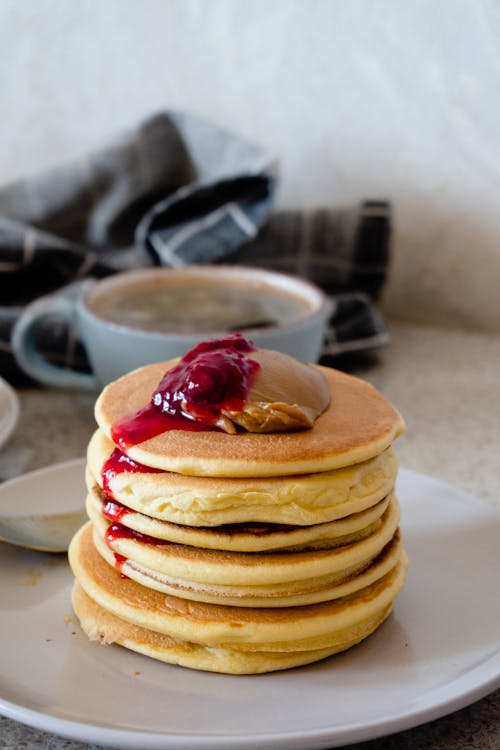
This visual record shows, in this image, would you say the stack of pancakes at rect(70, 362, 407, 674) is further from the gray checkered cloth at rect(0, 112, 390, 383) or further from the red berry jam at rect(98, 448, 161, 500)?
the gray checkered cloth at rect(0, 112, 390, 383)

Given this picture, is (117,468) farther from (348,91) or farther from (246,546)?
(348,91)

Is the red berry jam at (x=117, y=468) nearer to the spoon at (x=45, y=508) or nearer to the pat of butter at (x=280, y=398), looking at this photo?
the pat of butter at (x=280, y=398)

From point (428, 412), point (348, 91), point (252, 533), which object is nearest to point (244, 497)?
point (252, 533)

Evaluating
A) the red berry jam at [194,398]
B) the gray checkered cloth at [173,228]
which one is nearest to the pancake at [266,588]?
the red berry jam at [194,398]

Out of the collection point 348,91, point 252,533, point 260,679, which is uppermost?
point 348,91

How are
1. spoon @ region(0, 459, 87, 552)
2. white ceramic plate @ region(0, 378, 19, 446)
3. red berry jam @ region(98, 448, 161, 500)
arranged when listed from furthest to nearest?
white ceramic plate @ region(0, 378, 19, 446), spoon @ region(0, 459, 87, 552), red berry jam @ region(98, 448, 161, 500)

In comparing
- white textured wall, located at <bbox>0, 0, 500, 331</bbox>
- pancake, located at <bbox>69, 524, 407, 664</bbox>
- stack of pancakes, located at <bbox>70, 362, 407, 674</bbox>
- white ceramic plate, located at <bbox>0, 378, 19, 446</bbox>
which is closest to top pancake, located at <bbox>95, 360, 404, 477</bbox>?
stack of pancakes, located at <bbox>70, 362, 407, 674</bbox>
